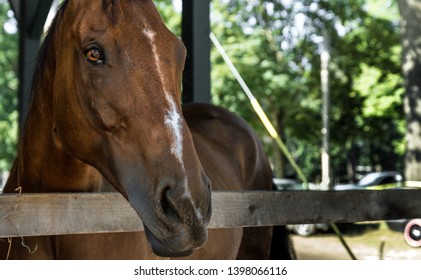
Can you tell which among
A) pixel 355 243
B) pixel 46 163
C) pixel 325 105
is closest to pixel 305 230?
pixel 355 243

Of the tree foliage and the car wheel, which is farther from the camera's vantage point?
the tree foliage

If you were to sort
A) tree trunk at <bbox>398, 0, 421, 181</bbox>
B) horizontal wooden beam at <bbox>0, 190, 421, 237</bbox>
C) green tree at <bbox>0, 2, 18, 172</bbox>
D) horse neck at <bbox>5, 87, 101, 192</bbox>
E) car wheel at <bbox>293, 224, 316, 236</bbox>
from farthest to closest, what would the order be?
green tree at <bbox>0, 2, 18, 172</bbox> → car wheel at <bbox>293, 224, 316, 236</bbox> → tree trunk at <bbox>398, 0, 421, 181</bbox> → horse neck at <bbox>5, 87, 101, 192</bbox> → horizontal wooden beam at <bbox>0, 190, 421, 237</bbox>

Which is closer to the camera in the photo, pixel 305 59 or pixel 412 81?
pixel 412 81

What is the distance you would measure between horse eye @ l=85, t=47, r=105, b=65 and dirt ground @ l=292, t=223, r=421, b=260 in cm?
641

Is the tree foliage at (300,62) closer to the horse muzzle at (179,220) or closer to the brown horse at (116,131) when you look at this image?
the brown horse at (116,131)

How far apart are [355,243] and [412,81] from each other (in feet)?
16.2

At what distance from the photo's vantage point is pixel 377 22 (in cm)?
1609

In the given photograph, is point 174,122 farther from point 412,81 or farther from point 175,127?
point 412,81

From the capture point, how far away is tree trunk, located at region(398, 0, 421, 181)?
5.75 m

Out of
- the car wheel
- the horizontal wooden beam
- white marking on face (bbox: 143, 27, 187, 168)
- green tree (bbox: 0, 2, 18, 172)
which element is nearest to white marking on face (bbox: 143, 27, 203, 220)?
white marking on face (bbox: 143, 27, 187, 168)

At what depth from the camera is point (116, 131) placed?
160 cm

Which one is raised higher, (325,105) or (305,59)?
(305,59)

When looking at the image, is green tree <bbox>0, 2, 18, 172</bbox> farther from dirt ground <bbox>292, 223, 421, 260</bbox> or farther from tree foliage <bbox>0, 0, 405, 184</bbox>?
dirt ground <bbox>292, 223, 421, 260</bbox>

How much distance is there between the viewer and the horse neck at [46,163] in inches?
77.5
